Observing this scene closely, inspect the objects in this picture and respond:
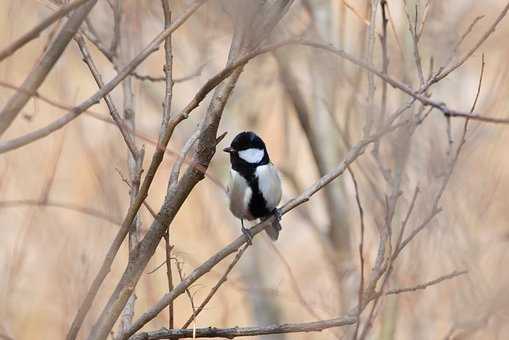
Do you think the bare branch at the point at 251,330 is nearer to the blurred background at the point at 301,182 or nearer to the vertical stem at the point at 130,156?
the vertical stem at the point at 130,156

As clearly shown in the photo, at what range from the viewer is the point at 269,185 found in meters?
3.53

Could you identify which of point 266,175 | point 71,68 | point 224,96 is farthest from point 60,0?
point 71,68

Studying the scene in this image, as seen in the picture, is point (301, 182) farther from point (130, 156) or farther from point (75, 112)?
point (75, 112)

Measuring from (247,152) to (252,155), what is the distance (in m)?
0.02

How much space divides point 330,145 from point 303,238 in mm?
2868

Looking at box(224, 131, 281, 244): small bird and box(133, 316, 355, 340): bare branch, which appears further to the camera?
box(224, 131, 281, 244): small bird

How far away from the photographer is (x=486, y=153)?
3975 millimetres

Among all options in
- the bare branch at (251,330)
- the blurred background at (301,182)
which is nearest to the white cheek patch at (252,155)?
the blurred background at (301,182)

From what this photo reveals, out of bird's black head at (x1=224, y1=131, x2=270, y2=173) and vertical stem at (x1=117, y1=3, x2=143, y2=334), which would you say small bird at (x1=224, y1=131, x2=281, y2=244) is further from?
vertical stem at (x1=117, y1=3, x2=143, y2=334)

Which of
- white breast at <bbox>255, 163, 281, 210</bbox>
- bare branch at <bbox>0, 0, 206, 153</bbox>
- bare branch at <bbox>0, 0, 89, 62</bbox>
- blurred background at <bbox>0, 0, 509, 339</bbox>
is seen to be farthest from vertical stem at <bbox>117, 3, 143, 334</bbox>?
white breast at <bbox>255, 163, 281, 210</bbox>

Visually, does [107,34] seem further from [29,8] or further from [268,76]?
[268,76]

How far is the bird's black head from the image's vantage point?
3529 millimetres

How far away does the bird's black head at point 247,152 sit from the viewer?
11.6 ft

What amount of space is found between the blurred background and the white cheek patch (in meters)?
0.39
